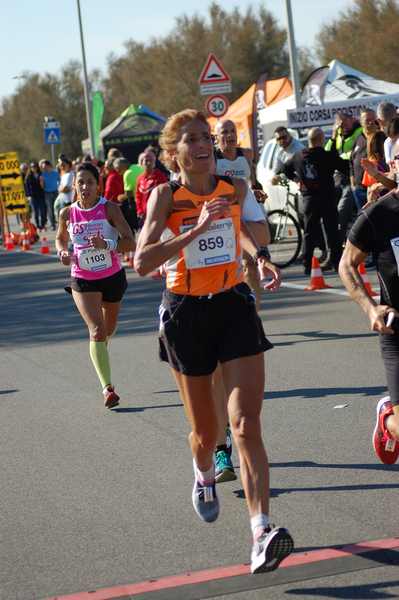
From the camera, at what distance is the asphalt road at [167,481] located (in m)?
5.22

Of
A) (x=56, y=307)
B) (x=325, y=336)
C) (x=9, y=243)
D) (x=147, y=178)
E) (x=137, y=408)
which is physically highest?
(x=147, y=178)

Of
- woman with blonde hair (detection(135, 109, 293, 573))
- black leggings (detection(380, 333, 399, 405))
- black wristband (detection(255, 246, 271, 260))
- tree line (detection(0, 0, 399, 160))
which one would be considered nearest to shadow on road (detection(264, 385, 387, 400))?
black wristband (detection(255, 246, 271, 260))

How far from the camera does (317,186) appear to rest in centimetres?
1694

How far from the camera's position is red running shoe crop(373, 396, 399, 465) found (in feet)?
21.4

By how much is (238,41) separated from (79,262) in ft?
214

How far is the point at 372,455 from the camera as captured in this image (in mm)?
7152

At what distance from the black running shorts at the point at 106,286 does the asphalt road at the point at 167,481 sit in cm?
80

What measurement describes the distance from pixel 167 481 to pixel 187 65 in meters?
67.1

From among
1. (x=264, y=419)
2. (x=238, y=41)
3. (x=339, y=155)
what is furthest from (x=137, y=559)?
(x=238, y=41)

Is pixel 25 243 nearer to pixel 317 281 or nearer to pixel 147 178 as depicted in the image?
pixel 147 178

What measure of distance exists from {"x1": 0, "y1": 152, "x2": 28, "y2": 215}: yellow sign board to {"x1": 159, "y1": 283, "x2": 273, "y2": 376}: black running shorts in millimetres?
27799

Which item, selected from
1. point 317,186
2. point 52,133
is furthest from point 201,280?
point 52,133

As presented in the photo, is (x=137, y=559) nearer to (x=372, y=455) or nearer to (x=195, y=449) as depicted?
(x=195, y=449)

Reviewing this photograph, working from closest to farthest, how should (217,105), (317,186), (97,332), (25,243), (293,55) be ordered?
1. (97,332)
2. (317,186)
3. (217,105)
4. (293,55)
5. (25,243)
